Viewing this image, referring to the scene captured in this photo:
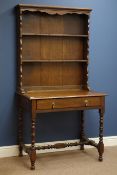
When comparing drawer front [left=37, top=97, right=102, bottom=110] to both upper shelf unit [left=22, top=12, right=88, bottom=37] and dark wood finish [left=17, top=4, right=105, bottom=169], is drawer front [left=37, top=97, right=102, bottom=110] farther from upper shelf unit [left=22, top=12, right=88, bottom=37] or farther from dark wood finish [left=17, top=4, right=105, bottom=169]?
upper shelf unit [left=22, top=12, right=88, bottom=37]

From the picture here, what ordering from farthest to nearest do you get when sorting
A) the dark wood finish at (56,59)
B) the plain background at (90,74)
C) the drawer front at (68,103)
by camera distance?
the plain background at (90,74) < the dark wood finish at (56,59) < the drawer front at (68,103)

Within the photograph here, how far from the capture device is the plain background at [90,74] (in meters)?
3.97

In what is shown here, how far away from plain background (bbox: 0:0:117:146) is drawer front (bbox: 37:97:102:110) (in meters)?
0.60

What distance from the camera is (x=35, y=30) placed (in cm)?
403

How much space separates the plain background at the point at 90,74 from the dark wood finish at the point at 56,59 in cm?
11

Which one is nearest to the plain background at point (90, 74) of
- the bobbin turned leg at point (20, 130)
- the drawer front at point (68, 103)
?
the bobbin turned leg at point (20, 130)

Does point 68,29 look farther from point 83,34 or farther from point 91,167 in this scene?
point 91,167

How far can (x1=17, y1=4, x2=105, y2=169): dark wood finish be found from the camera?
3844 millimetres

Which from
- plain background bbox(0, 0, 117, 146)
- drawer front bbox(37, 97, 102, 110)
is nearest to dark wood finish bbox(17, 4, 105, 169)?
drawer front bbox(37, 97, 102, 110)

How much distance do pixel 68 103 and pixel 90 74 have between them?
2.78 ft

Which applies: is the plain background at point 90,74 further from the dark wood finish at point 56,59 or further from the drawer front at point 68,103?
the drawer front at point 68,103

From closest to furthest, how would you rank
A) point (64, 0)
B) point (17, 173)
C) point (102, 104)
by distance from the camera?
point (17, 173), point (102, 104), point (64, 0)

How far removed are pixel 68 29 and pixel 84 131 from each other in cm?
140

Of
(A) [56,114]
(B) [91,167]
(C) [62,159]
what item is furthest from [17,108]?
(B) [91,167]
